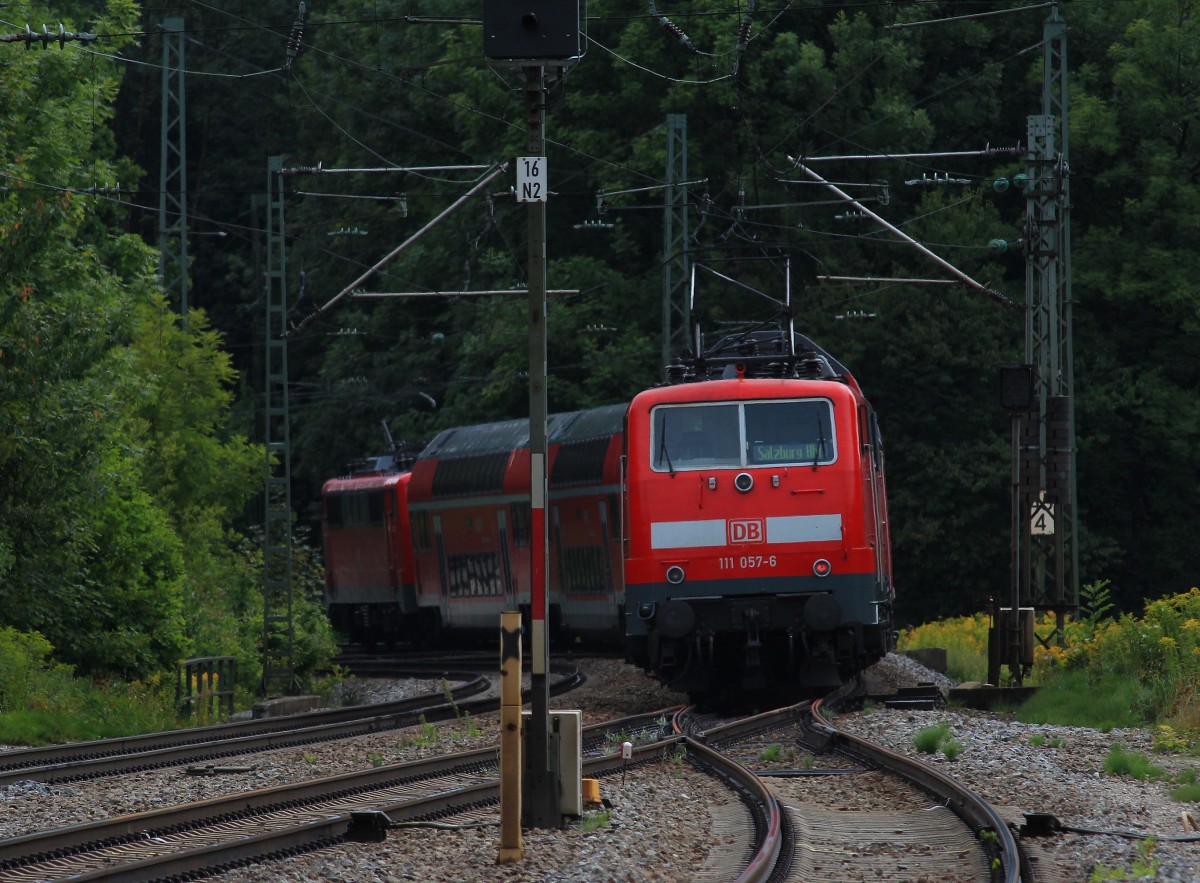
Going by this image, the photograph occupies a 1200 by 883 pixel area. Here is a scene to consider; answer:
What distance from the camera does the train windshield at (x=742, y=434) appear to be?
18.1m

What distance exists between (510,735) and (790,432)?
8.45 meters

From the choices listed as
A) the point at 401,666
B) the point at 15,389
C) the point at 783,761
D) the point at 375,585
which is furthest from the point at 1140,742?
the point at 375,585

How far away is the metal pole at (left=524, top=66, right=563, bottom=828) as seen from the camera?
11.0m

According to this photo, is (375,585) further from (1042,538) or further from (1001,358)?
(1042,538)

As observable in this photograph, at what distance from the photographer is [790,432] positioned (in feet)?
59.7

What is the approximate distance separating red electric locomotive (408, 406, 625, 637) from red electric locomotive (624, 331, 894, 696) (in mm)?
7568

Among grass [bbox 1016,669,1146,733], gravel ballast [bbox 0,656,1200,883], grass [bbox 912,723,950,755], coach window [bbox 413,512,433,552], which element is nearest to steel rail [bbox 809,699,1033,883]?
gravel ballast [bbox 0,656,1200,883]

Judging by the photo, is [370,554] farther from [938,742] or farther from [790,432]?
[938,742]

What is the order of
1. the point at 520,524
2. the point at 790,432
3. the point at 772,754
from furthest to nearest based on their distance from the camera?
the point at 520,524
the point at 790,432
the point at 772,754

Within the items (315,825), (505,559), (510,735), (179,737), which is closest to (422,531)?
(505,559)

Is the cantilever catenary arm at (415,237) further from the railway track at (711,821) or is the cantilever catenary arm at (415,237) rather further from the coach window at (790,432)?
the railway track at (711,821)

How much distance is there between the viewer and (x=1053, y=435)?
22875 mm

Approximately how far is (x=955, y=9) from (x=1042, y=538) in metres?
24.9

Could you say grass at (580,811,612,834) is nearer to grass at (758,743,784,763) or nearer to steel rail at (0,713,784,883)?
steel rail at (0,713,784,883)
